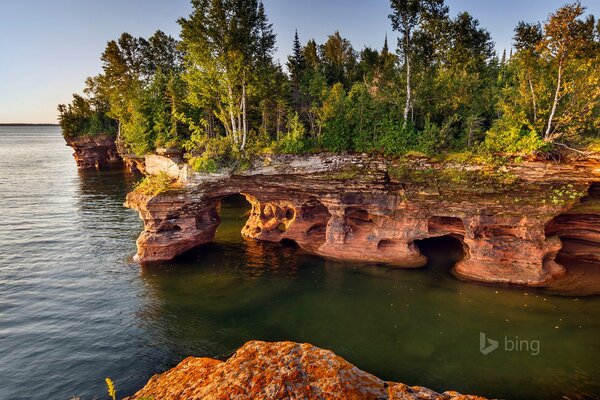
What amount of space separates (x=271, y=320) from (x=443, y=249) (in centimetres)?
1738

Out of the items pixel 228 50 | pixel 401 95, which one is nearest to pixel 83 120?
pixel 228 50

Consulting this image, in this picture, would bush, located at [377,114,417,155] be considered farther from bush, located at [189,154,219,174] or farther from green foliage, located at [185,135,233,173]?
bush, located at [189,154,219,174]

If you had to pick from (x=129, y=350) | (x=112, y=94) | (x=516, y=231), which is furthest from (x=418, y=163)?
(x=112, y=94)

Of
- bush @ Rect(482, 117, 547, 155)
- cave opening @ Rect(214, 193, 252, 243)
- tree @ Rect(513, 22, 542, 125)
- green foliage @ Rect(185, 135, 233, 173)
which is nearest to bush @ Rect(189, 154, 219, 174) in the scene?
green foliage @ Rect(185, 135, 233, 173)

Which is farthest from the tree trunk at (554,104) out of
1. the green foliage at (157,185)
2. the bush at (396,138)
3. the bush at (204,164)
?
the green foliage at (157,185)

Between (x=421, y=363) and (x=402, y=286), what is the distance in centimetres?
765

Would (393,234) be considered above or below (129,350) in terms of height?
above

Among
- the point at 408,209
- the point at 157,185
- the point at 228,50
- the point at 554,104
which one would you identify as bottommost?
the point at 408,209

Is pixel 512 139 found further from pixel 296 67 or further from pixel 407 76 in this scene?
pixel 296 67

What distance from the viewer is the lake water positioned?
15539 mm

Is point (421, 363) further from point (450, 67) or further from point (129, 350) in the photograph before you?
point (450, 67)

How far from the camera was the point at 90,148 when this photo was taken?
8075cm

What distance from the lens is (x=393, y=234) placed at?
26844 mm

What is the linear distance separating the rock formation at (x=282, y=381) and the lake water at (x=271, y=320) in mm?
8523
